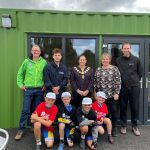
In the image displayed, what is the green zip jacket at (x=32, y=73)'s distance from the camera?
6.04 meters

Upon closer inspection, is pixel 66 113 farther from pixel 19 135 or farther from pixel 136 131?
pixel 136 131

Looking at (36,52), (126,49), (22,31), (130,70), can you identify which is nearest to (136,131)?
(130,70)

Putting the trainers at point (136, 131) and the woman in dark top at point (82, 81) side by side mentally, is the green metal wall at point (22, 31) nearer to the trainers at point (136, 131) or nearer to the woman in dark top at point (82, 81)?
the woman in dark top at point (82, 81)

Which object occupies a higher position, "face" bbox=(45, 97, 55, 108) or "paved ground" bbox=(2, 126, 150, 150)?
"face" bbox=(45, 97, 55, 108)

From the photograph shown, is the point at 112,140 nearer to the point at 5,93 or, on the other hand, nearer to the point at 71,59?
the point at 71,59

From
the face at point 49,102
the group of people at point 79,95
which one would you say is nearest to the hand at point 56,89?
the group of people at point 79,95

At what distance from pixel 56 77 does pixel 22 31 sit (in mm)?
1483

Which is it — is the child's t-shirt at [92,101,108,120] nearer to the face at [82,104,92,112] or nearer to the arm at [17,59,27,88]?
the face at [82,104,92,112]

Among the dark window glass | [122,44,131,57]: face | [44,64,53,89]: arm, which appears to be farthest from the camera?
the dark window glass

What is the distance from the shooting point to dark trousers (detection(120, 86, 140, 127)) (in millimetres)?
6316

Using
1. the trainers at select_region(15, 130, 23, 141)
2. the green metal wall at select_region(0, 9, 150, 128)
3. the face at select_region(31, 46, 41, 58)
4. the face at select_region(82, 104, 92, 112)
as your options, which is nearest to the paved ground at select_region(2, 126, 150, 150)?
the trainers at select_region(15, 130, 23, 141)

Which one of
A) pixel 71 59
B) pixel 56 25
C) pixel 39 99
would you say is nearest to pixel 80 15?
pixel 56 25

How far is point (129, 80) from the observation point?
20.6 ft

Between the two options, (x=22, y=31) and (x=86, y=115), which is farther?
(x=22, y=31)
